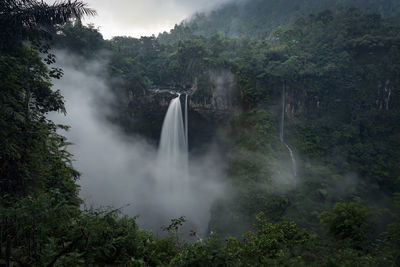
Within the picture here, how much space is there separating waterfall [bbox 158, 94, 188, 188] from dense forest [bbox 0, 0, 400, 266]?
310cm

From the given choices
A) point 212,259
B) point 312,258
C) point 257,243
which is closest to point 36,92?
point 212,259

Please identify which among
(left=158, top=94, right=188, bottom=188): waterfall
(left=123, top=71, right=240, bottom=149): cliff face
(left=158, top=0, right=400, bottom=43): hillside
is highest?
(left=158, top=0, right=400, bottom=43): hillside

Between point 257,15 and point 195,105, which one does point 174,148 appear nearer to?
point 195,105

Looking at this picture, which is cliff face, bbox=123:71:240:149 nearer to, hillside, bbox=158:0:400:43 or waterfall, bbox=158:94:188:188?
waterfall, bbox=158:94:188:188

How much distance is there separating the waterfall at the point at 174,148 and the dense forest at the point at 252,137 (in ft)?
10.2

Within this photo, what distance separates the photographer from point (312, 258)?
16.7 feet

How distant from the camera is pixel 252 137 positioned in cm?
2106

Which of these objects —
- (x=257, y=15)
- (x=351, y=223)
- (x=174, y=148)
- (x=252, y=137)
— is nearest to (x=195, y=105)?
(x=174, y=148)

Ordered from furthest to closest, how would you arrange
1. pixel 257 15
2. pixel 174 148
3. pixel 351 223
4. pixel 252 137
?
pixel 257 15, pixel 174 148, pixel 252 137, pixel 351 223

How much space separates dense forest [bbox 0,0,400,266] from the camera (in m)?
4.17

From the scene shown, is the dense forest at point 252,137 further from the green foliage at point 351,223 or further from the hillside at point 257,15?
the hillside at point 257,15

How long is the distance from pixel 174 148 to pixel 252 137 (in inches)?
426

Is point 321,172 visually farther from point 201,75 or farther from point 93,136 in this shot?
point 93,136

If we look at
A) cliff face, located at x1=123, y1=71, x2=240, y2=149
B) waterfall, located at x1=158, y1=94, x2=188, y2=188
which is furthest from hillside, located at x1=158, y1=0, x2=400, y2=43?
waterfall, located at x1=158, y1=94, x2=188, y2=188
